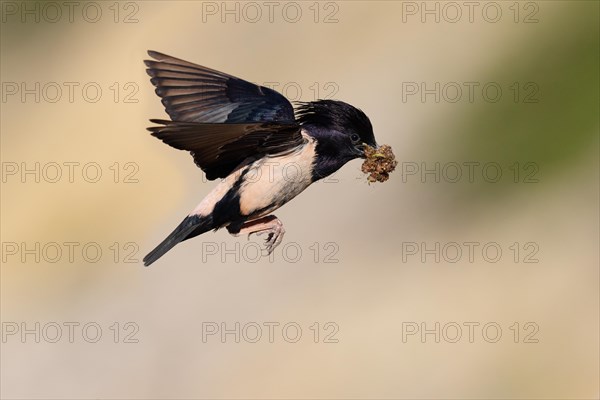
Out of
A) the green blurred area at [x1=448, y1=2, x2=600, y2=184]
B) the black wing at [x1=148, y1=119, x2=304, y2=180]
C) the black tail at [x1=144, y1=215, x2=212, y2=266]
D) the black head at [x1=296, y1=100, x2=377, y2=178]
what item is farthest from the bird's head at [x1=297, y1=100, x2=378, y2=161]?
the green blurred area at [x1=448, y1=2, x2=600, y2=184]

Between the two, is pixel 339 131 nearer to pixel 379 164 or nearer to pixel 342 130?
pixel 342 130

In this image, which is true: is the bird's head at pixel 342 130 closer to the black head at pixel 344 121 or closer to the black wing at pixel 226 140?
the black head at pixel 344 121

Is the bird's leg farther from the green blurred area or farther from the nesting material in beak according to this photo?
the green blurred area

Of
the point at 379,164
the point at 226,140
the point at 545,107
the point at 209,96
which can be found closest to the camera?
the point at 226,140

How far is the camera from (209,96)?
406cm

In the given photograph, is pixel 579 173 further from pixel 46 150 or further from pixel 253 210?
pixel 253 210

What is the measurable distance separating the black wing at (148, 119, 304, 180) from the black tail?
150 mm

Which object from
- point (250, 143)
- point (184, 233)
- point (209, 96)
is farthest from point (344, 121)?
point (184, 233)

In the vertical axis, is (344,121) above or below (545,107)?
below

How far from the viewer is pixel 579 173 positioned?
22.0ft

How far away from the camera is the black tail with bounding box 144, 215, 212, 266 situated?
3803 millimetres

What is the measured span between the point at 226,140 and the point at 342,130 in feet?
1.46

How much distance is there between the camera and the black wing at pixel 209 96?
400 centimetres

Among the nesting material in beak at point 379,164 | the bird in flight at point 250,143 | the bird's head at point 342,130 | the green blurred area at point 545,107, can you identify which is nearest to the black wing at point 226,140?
the bird in flight at point 250,143
